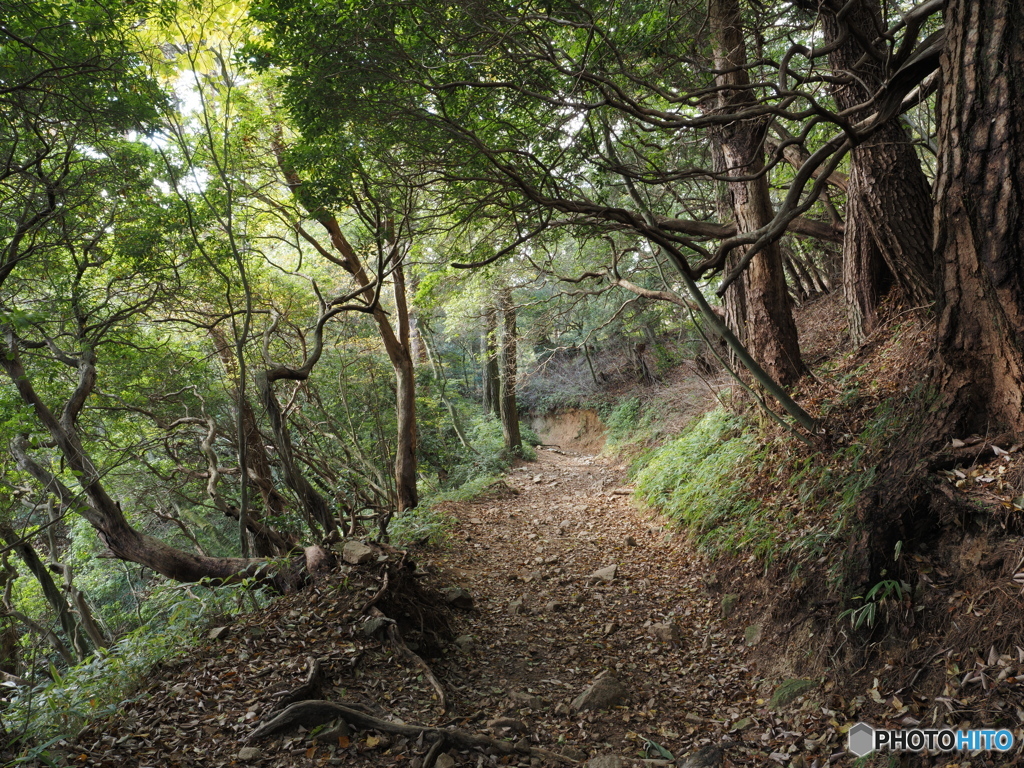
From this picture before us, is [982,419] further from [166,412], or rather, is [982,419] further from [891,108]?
[166,412]

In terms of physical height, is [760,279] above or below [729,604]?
above

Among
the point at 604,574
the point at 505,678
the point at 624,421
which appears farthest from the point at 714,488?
the point at 624,421

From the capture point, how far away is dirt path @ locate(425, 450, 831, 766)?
12.8 ft

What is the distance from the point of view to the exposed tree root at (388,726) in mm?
3531

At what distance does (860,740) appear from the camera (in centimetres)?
313

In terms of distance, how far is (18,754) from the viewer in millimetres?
3238

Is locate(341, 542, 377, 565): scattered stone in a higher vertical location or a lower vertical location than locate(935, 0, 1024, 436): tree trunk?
lower

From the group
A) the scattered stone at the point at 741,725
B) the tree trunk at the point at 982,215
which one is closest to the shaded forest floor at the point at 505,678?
the scattered stone at the point at 741,725

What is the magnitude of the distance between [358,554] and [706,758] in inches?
130

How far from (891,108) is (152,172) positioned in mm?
8390

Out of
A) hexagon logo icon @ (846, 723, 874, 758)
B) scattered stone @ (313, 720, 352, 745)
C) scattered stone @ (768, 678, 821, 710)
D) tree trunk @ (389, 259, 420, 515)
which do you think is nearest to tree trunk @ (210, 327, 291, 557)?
tree trunk @ (389, 259, 420, 515)

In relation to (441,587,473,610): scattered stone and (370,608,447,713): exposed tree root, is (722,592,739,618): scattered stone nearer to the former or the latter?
(441,587,473,610): scattered stone

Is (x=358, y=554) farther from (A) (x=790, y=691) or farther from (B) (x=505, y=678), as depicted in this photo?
(A) (x=790, y=691)
